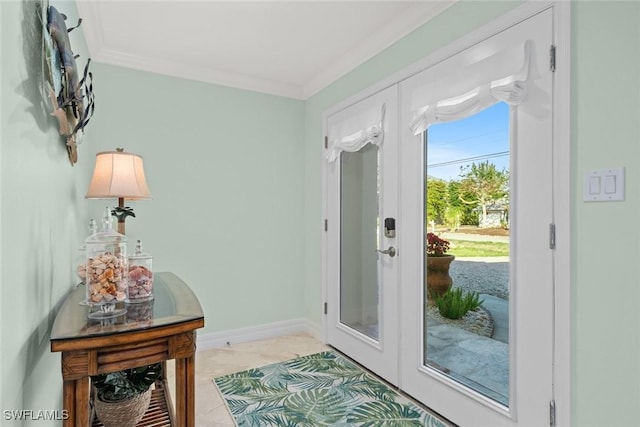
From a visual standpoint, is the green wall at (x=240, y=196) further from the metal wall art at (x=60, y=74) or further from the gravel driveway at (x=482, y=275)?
the gravel driveway at (x=482, y=275)

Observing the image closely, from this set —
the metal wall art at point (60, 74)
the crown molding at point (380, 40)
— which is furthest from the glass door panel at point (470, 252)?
the metal wall art at point (60, 74)

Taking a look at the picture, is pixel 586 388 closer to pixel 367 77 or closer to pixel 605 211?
pixel 605 211

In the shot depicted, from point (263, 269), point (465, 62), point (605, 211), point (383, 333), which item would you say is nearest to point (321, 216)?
Answer: point (263, 269)

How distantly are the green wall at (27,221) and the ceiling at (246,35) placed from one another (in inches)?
32.3

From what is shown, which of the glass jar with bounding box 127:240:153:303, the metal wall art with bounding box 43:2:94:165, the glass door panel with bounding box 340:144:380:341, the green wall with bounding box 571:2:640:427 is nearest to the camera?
the metal wall art with bounding box 43:2:94:165

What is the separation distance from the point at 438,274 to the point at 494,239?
0.41 metres

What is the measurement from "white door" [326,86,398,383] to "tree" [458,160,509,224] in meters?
0.47

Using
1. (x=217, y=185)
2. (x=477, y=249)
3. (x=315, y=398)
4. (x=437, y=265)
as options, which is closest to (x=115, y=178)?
(x=217, y=185)

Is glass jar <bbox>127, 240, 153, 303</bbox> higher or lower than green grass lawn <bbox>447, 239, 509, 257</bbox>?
lower

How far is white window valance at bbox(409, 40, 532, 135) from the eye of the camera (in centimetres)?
155

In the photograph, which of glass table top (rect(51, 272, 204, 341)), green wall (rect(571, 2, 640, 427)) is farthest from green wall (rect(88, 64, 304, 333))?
green wall (rect(571, 2, 640, 427))

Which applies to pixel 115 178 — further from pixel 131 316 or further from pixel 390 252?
pixel 390 252

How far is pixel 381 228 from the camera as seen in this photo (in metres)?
2.41

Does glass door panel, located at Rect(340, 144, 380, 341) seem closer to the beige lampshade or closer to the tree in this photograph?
the tree
